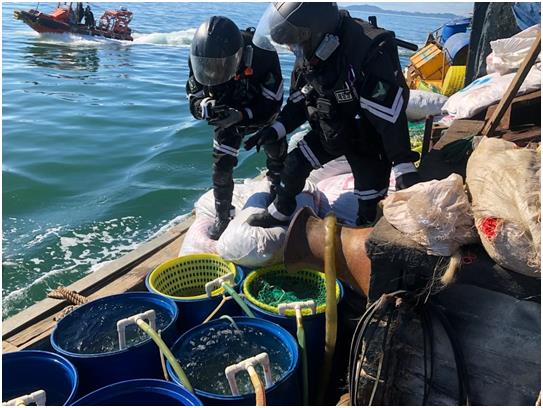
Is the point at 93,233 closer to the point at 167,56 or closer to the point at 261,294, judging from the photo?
the point at 261,294

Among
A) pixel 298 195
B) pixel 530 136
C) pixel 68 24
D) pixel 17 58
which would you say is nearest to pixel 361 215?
pixel 298 195

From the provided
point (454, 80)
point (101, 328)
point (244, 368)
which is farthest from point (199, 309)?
point (454, 80)

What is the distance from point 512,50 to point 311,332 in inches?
151

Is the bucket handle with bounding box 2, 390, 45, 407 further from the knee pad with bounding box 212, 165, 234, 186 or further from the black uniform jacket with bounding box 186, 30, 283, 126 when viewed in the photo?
the black uniform jacket with bounding box 186, 30, 283, 126

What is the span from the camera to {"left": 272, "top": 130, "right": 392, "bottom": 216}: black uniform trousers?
120 inches

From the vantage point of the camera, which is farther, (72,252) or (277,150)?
(72,252)

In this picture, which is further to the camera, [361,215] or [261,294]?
[361,215]

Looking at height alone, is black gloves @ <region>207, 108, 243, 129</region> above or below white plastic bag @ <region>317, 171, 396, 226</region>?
above

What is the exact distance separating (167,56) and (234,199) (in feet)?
64.5

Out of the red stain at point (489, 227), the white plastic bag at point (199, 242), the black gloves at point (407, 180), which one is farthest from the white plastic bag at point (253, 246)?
the red stain at point (489, 227)

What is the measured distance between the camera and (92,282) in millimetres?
3391

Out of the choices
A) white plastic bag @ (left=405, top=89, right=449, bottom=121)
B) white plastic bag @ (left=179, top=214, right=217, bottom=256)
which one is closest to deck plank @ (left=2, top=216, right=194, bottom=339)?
white plastic bag @ (left=179, top=214, right=217, bottom=256)

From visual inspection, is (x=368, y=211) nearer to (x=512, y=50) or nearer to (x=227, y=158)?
(x=227, y=158)

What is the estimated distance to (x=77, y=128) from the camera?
10.3 m
